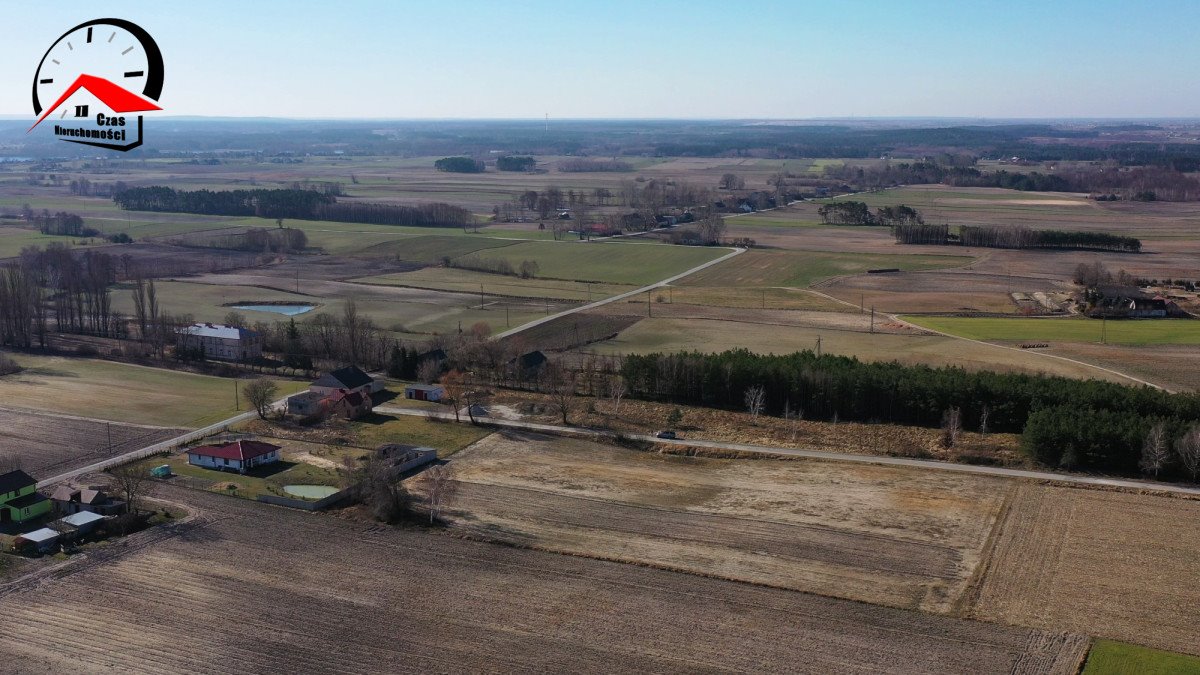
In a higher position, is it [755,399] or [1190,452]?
[1190,452]

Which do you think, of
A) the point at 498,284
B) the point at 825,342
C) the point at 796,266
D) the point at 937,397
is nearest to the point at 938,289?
the point at 796,266

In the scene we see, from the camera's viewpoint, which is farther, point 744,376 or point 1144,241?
point 1144,241

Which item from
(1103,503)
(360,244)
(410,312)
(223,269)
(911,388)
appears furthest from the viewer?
(360,244)

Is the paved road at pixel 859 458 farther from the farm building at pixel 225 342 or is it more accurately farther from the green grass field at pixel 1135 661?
the farm building at pixel 225 342

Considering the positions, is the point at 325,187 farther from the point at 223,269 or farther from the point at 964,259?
the point at 964,259

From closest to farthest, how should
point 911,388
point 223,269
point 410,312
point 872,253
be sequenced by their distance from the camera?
point 911,388 → point 410,312 → point 223,269 → point 872,253

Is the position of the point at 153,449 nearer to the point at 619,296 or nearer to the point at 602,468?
the point at 602,468

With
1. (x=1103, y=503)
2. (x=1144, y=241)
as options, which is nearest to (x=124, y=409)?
(x=1103, y=503)
